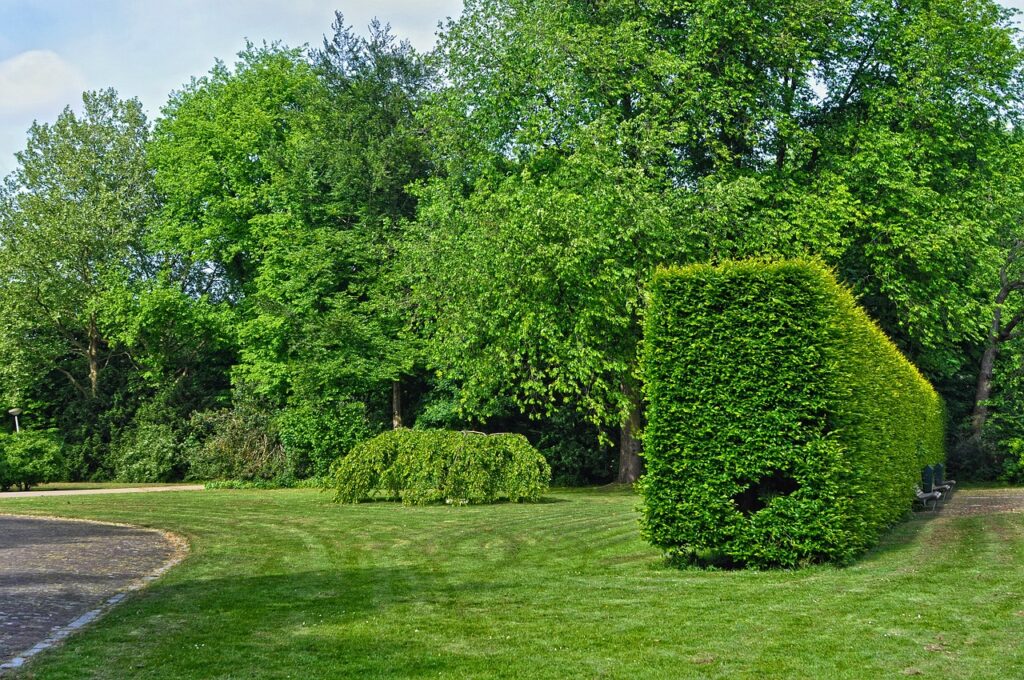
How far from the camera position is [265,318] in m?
34.9

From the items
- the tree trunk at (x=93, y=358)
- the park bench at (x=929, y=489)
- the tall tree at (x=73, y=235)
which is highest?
the tall tree at (x=73, y=235)

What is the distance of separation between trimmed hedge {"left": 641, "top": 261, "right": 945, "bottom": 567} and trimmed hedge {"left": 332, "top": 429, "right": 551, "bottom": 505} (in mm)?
10164

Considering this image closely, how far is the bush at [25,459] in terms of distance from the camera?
102 feet

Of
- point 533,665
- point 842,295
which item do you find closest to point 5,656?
point 533,665

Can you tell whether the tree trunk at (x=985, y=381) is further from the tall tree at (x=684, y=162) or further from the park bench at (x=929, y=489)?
the park bench at (x=929, y=489)

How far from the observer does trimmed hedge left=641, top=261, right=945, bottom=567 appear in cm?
1155

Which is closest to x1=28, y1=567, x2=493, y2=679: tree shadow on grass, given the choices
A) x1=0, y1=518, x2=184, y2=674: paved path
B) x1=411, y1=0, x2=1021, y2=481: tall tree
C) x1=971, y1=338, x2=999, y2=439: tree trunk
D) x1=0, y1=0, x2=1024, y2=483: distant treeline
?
x1=0, y1=518, x2=184, y2=674: paved path

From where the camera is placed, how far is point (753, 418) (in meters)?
11.6

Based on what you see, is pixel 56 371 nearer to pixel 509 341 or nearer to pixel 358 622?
pixel 509 341

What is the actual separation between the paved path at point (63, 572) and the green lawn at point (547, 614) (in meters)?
0.34

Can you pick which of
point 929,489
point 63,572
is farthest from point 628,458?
point 63,572

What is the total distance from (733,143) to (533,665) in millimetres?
22603

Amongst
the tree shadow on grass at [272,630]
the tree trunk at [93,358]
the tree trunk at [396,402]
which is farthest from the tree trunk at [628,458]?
the tree trunk at [93,358]

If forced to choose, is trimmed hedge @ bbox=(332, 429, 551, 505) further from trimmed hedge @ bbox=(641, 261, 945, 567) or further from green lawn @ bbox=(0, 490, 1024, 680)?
trimmed hedge @ bbox=(641, 261, 945, 567)
